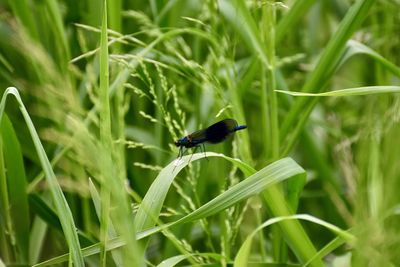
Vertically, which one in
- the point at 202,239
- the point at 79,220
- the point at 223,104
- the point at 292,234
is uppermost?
the point at 223,104

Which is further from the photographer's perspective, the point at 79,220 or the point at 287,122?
the point at 79,220

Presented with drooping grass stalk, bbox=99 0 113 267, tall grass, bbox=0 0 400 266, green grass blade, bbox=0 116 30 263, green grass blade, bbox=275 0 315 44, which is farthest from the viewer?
green grass blade, bbox=275 0 315 44

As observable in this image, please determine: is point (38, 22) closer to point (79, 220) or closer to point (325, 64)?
point (79, 220)

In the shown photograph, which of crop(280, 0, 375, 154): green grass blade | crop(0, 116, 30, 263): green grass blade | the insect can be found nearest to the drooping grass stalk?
the insect

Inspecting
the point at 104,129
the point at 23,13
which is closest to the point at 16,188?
the point at 23,13

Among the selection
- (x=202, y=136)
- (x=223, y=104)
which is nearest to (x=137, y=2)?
(x=223, y=104)

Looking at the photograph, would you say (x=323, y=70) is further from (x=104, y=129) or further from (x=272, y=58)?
(x=104, y=129)

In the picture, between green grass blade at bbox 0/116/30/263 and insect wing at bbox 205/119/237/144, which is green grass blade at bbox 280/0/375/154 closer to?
insect wing at bbox 205/119/237/144

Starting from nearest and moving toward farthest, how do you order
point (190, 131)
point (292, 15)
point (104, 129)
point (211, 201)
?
1. point (104, 129)
2. point (211, 201)
3. point (292, 15)
4. point (190, 131)
